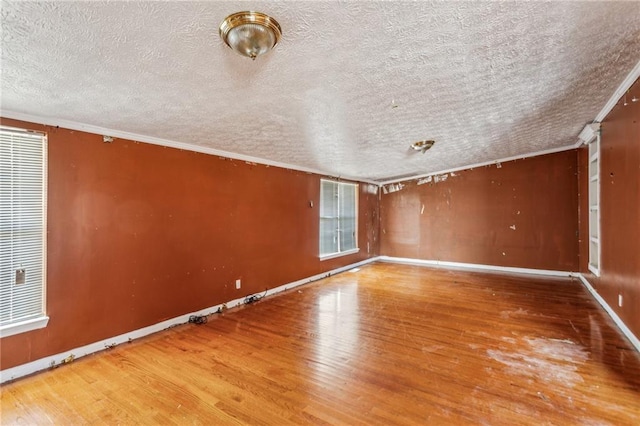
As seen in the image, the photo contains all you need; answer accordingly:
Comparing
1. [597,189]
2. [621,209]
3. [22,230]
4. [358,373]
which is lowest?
[358,373]

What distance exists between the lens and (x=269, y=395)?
2.02 meters

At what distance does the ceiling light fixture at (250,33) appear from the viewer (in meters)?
1.31

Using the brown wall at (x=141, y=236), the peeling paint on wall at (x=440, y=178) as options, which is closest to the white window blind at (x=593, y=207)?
the peeling paint on wall at (x=440, y=178)

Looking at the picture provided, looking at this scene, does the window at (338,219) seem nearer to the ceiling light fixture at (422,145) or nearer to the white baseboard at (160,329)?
the white baseboard at (160,329)

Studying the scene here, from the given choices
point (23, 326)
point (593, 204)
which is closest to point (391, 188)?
point (593, 204)

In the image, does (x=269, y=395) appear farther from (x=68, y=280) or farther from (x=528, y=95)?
(x=528, y=95)

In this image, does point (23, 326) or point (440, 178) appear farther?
point (440, 178)

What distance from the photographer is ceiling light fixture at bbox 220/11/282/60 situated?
1.31 metres

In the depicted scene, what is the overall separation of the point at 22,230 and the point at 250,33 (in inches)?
96.2

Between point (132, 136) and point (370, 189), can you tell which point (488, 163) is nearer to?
point (370, 189)

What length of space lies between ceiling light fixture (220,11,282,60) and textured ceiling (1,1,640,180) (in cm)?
4

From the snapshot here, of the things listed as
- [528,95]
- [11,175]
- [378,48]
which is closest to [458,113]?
[528,95]

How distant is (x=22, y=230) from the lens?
230 cm

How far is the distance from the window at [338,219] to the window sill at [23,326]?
13.2 ft
